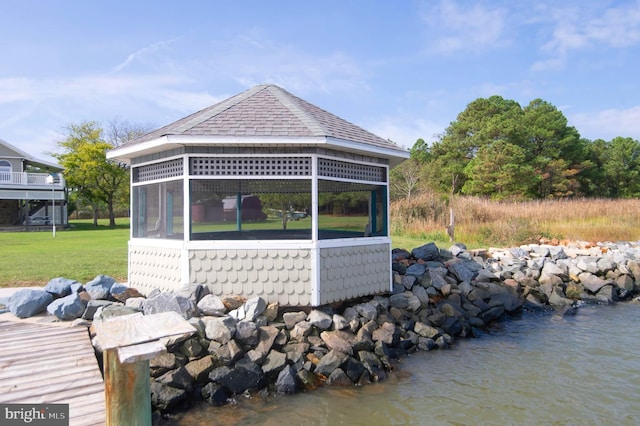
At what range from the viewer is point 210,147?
697 cm

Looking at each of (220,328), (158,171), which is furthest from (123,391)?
(158,171)

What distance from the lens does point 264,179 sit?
7652 millimetres

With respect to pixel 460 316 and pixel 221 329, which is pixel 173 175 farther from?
pixel 460 316

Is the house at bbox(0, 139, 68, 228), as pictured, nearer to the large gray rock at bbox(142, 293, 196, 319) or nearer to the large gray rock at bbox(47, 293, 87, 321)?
the large gray rock at bbox(47, 293, 87, 321)

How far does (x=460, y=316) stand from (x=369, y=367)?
9.49 feet

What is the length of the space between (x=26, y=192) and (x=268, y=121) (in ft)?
86.2

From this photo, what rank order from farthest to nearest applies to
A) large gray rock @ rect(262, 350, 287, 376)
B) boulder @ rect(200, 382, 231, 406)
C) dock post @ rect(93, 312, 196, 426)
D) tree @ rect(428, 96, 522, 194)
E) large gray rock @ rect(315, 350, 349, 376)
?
1. tree @ rect(428, 96, 522, 194)
2. large gray rock @ rect(315, 350, 349, 376)
3. large gray rock @ rect(262, 350, 287, 376)
4. boulder @ rect(200, 382, 231, 406)
5. dock post @ rect(93, 312, 196, 426)

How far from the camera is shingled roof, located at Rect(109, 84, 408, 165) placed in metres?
6.79

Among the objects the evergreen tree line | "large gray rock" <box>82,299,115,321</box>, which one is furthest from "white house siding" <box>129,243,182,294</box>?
the evergreen tree line

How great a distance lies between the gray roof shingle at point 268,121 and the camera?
6.86 m

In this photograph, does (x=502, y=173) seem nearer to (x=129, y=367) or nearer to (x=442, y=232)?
(x=442, y=232)

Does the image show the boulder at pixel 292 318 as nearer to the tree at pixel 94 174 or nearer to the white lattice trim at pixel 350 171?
the white lattice trim at pixel 350 171

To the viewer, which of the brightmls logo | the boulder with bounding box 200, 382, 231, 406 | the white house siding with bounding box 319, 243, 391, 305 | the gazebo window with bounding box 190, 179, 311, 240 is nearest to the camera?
the brightmls logo

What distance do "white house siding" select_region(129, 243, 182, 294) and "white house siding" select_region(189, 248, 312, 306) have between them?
36cm
